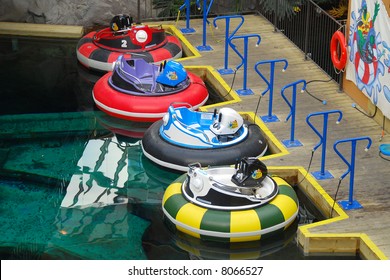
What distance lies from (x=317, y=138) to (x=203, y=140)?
1812 millimetres

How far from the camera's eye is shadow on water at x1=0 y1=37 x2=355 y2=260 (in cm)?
1275

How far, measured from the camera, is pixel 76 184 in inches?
568

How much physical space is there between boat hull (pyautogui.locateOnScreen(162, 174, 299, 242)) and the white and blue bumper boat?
1340mm

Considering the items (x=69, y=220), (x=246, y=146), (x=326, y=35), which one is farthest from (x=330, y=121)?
(x=69, y=220)

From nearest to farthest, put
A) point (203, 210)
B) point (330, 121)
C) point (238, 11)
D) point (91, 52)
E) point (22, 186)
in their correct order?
point (203, 210) < point (22, 186) < point (330, 121) < point (91, 52) < point (238, 11)

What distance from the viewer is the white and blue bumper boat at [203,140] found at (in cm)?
1425

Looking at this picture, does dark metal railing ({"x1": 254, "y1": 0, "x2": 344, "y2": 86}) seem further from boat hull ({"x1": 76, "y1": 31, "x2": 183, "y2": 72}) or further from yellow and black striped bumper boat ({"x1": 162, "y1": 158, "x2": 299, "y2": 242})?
yellow and black striped bumper boat ({"x1": 162, "y1": 158, "x2": 299, "y2": 242})

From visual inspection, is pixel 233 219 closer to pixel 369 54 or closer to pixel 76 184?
pixel 76 184

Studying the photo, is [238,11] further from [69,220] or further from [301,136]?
[69,220]

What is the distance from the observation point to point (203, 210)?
1270cm

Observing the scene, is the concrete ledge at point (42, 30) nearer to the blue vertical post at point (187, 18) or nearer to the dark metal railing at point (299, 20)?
the dark metal railing at point (299, 20)

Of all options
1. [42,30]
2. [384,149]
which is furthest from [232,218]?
[42,30]

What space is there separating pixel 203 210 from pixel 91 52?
638 cm

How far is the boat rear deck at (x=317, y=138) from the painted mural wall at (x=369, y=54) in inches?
13.5
